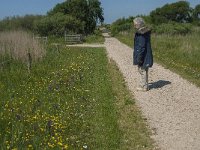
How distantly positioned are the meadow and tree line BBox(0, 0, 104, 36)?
79.5 feet

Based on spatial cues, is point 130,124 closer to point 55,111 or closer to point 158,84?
point 55,111

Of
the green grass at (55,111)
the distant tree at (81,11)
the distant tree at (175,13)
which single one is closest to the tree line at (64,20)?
the distant tree at (81,11)

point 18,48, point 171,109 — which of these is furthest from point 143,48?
point 18,48

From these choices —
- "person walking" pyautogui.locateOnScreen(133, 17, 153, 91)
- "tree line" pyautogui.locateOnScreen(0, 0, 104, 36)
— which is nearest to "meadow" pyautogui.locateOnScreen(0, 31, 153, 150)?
"person walking" pyautogui.locateOnScreen(133, 17, 153, 91)

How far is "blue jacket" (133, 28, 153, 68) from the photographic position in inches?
499

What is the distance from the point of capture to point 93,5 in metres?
76.2

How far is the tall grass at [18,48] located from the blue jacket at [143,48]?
16.7ft

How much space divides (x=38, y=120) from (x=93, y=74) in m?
8.02

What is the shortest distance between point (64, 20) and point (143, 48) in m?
41.0

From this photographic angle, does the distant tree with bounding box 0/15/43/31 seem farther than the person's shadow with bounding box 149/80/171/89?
Yes

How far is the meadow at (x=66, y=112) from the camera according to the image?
763cm

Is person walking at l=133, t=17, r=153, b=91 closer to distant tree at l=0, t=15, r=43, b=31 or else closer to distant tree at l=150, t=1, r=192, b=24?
distant tree at l=0, t=15, r=43, b=31

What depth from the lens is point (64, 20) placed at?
5303cm

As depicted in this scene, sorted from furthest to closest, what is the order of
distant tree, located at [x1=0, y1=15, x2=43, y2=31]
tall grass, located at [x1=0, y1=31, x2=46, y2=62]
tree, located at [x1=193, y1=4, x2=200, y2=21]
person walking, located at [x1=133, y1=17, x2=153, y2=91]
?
1. tree, located at [x1=193, y1=4, x2=200, y2=21]
2. distant tree, located at [x1=0, y1=15, x2=43, y2=31]
3. tall grass, located at [x1=0, y1=31, x2=46, y2=62]
4. person walking, located at [x1=133, y1=17, x2=153, y2=91]
